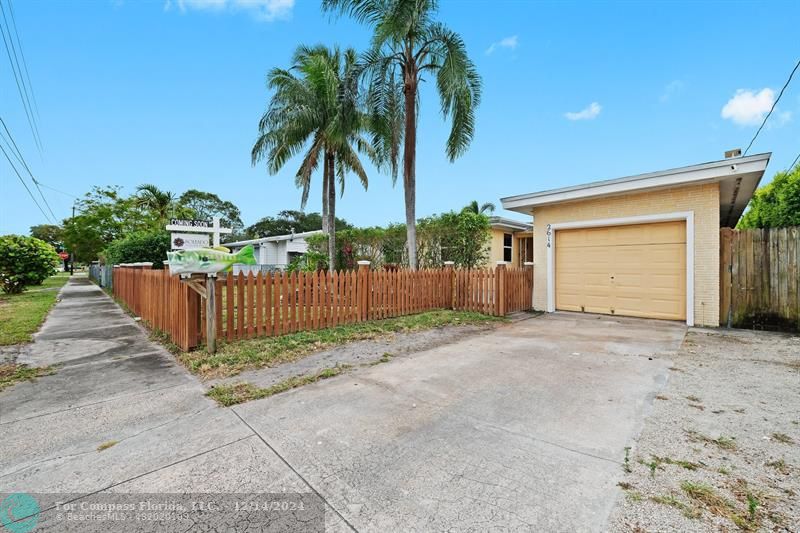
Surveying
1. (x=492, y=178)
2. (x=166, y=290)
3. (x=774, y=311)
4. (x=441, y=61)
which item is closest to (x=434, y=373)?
(x=166, y=290)

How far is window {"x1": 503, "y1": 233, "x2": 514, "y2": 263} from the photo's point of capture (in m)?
14.0

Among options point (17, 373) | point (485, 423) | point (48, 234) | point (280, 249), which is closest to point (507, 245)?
point (485, 423)

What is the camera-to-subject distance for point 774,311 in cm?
685

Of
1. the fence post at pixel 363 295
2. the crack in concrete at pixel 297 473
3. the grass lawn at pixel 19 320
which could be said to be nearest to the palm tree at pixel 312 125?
the fence post at pixel 363 295

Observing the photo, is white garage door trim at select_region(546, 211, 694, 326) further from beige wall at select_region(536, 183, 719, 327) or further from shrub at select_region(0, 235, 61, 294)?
shrub at select_region(0, 235, 61, 294)

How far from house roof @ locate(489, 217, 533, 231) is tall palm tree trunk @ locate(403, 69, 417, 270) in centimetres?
364

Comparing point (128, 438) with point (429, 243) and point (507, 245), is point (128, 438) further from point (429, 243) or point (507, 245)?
point (507, 245)

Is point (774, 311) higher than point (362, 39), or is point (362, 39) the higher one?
point (362, 39)

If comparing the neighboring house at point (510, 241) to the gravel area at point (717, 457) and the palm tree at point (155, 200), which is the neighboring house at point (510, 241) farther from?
the palm tree at point (155, 200)

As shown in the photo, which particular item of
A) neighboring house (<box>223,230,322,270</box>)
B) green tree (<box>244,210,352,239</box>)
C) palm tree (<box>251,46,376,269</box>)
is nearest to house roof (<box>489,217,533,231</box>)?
palm tree (<box>251,46,376,269</box>)

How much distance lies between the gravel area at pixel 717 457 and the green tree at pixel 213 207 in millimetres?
51034

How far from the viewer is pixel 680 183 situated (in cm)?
753

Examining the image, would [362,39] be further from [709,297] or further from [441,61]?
[709,297]

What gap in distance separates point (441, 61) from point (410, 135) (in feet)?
6.84
